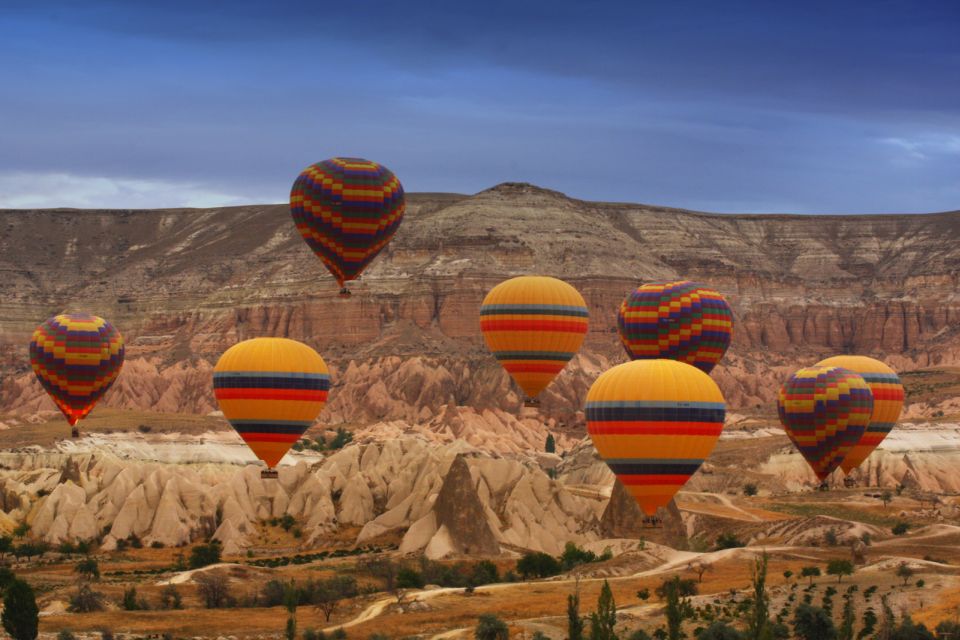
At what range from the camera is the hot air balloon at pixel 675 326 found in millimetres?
92000

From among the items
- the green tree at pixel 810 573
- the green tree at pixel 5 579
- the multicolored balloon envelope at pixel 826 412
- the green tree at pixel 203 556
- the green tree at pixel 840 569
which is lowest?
the green tree at pixel 203 556

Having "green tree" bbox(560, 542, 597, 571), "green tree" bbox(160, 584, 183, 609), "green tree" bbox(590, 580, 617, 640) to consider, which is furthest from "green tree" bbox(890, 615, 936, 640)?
"green tree" bbox(160, 584, 183, 609)

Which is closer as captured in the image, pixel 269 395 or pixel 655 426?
pixel 655 426

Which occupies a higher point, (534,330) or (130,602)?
(534,330)

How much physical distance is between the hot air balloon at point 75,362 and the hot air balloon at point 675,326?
29.7 metres

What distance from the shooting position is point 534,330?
3610 inches

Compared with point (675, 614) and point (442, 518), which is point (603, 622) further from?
point (442, 518)

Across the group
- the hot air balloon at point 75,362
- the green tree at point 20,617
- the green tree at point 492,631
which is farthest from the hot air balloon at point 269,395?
the green tree at point 492,631

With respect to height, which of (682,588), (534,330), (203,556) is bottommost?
(203,556)

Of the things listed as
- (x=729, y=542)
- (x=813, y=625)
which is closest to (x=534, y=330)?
(x=729, y=542)

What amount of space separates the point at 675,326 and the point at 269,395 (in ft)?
72.6

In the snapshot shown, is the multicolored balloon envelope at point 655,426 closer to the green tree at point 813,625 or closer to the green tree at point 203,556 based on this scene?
the green tree at point 813,625

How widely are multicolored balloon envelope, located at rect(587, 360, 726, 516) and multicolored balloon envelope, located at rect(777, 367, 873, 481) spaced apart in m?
22.7

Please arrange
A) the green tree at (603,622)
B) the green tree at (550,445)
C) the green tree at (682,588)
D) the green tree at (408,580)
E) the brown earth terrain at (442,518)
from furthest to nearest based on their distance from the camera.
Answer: the green tree at (550,445)
the green tree at (408,580)
the brown earth terrain at (442,518)
the green tree at (682,588)
the green tree at (603,622)
